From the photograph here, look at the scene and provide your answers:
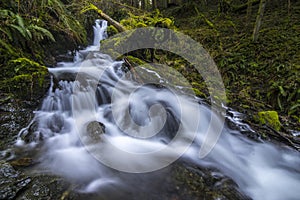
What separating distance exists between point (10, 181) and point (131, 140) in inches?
79.6

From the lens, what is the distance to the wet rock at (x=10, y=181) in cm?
215

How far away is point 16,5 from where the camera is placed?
5.20 m

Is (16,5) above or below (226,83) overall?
above

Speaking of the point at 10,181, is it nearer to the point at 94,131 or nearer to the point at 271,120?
the point at 94,131

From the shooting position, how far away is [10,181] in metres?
2.33

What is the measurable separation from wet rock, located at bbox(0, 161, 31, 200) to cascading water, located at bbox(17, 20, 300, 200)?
40 cm

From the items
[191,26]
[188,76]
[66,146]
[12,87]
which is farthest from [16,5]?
[191,26]

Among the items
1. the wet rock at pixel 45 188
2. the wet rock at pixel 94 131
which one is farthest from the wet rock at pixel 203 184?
the wet rock at pixel 94 131

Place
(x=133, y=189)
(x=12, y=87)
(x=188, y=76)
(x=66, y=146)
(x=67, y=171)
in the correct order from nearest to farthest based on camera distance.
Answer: (x=133, y=189)
(x=67, y=171)
(x=66, y=146)
(x=12, y=87)
(x=188, y=76)

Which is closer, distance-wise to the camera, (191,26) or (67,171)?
(67,171)

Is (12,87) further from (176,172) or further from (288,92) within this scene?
(288,92)

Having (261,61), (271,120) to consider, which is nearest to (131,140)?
(271,120)

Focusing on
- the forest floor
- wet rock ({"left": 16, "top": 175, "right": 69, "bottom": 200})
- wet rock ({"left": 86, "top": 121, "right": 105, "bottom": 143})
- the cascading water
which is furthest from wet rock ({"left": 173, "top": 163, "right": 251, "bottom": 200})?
the forest floor

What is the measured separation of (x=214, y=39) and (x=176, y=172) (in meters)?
6.67
